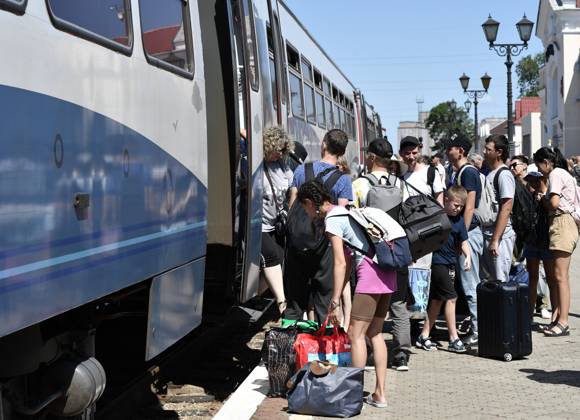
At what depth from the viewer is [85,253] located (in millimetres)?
4773

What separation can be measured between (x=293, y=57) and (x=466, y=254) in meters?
5.58

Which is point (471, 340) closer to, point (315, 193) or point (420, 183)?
point (420, 183)

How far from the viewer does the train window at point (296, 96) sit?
13820mm

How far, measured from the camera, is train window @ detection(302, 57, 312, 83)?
15.9 meters

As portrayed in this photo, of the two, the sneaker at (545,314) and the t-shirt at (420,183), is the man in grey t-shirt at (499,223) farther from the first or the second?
the sneaker at (545,314)

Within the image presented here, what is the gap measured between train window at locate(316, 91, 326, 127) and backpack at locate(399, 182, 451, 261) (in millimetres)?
9088

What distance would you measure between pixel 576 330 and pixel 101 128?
23.9ft

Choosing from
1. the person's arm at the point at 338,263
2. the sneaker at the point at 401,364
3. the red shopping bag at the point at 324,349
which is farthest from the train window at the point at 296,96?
the person's arm at the point at 338,263

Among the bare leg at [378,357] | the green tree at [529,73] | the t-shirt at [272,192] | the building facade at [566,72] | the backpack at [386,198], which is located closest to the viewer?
the bare leg at [378,357]

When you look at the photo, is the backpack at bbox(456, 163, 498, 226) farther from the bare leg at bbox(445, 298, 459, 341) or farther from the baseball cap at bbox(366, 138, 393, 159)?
the baseball cap at bbox(366, 138, 393, 159)

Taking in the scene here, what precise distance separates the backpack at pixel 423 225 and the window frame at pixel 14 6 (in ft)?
14.5

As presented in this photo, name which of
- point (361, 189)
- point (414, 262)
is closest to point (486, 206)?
point (361, 189)

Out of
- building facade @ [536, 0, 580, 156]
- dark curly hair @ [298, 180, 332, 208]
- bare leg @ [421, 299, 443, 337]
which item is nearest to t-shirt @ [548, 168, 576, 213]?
bare leg @ [421, 299, 443, 337]

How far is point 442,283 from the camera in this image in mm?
9781
